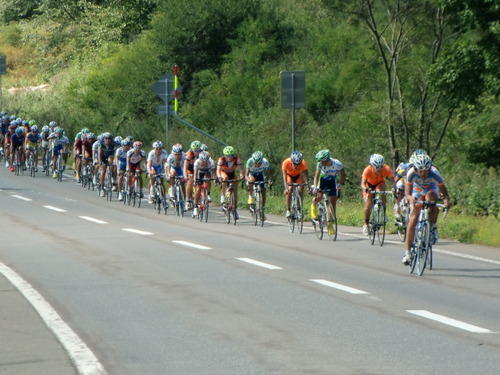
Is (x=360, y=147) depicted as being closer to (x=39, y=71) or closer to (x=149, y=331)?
(x=149, y=331)

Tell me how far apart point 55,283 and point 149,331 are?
12.4ft

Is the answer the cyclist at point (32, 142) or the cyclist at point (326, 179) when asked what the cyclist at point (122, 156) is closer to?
the cyclist at point (326, 179)

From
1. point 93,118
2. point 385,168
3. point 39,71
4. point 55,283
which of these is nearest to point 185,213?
point 385,168

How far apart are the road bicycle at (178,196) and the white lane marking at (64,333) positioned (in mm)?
12340

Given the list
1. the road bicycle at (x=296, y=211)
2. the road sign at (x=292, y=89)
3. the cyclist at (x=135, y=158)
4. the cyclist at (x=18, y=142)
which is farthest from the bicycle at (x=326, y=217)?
the cyclist at (x=18, y=142)

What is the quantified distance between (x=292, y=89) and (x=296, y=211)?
490 cm

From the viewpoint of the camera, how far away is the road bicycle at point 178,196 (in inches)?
1002

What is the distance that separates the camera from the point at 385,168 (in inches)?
744

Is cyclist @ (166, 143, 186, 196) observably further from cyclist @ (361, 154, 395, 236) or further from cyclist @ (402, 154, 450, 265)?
cyclist @ (402, 154, 450, 265)

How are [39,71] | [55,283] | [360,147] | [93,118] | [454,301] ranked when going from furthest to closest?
[39,71] → [93,118] → [360,147] → [55,283] → [454,301]

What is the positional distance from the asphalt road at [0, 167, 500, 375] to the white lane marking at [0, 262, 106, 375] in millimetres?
22

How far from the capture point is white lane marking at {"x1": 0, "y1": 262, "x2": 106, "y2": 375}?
Answer: 7773 millimetres

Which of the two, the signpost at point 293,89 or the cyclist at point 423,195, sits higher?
the signpost at point 293,89

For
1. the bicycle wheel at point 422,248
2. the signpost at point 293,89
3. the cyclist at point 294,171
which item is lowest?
the bicycle wheel at point 422,248
